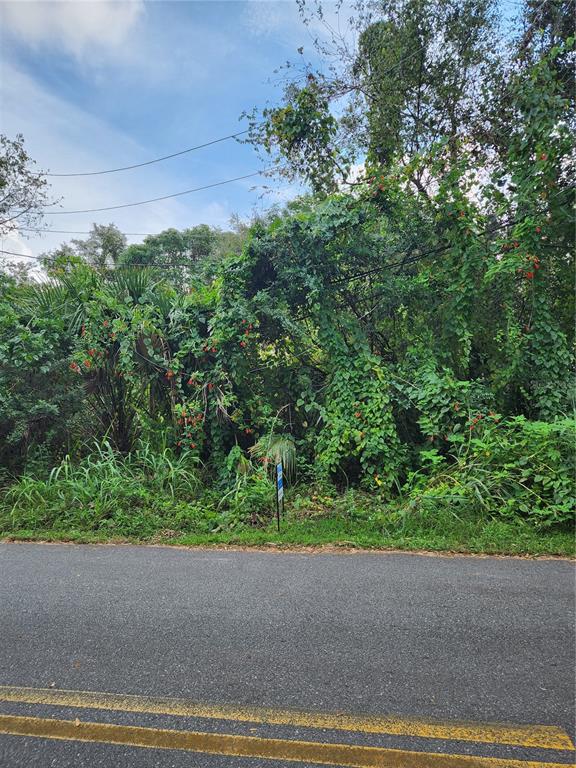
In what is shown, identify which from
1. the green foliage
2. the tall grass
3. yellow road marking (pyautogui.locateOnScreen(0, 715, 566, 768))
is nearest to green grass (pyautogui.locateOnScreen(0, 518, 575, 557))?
the green foliage

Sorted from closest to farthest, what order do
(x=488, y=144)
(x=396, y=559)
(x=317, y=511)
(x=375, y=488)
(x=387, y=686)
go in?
(x=387, y=686) < (x=396, y=559) < (x=317, y=511) < (x=375, y=488) < (x=488, y=144)

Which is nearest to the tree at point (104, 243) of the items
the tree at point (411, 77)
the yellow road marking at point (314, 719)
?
the tree at point (411, 77)

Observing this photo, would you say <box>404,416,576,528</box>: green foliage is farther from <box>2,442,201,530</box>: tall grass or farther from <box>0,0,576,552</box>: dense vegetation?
<box>2,442,201,530</box>: tall grass

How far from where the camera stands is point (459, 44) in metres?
10.3

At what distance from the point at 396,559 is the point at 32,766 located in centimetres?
321

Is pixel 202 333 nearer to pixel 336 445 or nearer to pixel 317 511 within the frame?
pixel 336 445

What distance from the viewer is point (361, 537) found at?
4.91 metres

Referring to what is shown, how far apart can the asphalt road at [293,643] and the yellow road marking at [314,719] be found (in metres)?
0.03

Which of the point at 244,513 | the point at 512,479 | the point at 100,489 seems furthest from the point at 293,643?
the point at 100,489

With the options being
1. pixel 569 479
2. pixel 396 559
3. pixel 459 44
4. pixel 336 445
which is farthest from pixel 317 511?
pixel 459 44

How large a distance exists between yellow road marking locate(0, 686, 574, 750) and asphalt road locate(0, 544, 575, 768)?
0.03m

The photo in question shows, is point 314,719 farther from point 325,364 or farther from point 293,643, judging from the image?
point 325,364

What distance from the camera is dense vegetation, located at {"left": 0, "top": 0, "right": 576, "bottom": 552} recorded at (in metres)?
5.81

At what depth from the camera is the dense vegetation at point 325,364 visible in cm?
581
